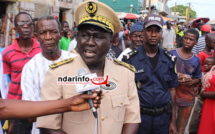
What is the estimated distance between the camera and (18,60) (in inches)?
118

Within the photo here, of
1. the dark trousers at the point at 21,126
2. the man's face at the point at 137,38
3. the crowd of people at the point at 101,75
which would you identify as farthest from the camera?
the man's face at the point at 137,38

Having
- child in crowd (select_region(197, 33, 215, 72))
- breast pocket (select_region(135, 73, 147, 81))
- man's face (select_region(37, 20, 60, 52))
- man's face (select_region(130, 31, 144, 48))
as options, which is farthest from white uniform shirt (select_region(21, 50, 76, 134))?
child in crowd (select_region(197, 33, 215, 72))

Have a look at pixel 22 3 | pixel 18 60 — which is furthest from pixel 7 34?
pixel 18 60

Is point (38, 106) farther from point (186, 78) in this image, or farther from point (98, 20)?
point (186, 78)

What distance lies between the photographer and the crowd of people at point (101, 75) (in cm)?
156

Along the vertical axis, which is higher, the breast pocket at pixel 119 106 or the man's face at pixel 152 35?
the man's face at pixel 152 35

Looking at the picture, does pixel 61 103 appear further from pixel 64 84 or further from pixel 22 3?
pixel 22 3

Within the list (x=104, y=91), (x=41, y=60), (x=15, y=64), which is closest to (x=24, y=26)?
(x=15, y=64)

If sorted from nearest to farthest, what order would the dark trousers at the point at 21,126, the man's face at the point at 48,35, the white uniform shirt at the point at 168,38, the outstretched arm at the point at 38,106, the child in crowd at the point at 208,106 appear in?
the outstretched arm at the point at 38,106 → the man's face at the point at 48,35 → the dark trousers at the point at 21,126 → the child in crowd at the point at 208,106 → the white uniform shirt at the point at 168,38

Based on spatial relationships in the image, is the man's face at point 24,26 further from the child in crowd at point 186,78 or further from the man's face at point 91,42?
the child in crowd at point 186,78

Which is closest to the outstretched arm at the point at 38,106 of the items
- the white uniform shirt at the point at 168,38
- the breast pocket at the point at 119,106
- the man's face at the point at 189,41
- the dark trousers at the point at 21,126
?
the breast pocket at the point at 119,106

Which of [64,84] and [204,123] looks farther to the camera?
[204,123]

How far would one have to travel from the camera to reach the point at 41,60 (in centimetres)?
256

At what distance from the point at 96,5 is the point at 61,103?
88 cm
